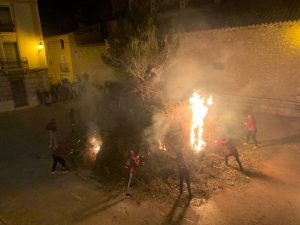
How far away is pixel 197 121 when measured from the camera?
12547mm

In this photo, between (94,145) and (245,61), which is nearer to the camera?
(94,145)

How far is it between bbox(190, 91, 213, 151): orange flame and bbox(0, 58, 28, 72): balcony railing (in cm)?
1604

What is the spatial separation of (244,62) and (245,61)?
3.4 inches

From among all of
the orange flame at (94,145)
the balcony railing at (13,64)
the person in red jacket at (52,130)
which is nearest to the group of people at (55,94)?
the balcony railing at (13,64)

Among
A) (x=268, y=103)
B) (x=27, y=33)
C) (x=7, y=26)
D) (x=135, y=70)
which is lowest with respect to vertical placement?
(x=268, y=103)

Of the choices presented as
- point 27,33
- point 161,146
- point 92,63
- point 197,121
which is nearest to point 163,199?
point 161,146

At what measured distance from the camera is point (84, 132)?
47.2ft

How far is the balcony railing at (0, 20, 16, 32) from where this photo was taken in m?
21.6

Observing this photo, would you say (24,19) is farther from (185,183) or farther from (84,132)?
(185,183)

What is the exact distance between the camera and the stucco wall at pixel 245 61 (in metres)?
15.2

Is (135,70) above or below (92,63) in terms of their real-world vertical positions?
above

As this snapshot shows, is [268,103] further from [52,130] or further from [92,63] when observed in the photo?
[92,63]

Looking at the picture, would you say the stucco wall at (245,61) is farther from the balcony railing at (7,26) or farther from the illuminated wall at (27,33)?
the balcony railing at (7,26)

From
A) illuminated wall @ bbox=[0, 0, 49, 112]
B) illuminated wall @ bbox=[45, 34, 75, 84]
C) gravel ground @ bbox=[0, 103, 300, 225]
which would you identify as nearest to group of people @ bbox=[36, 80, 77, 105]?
illuminated wall @ bbox=[0, 0, 49, 112]
